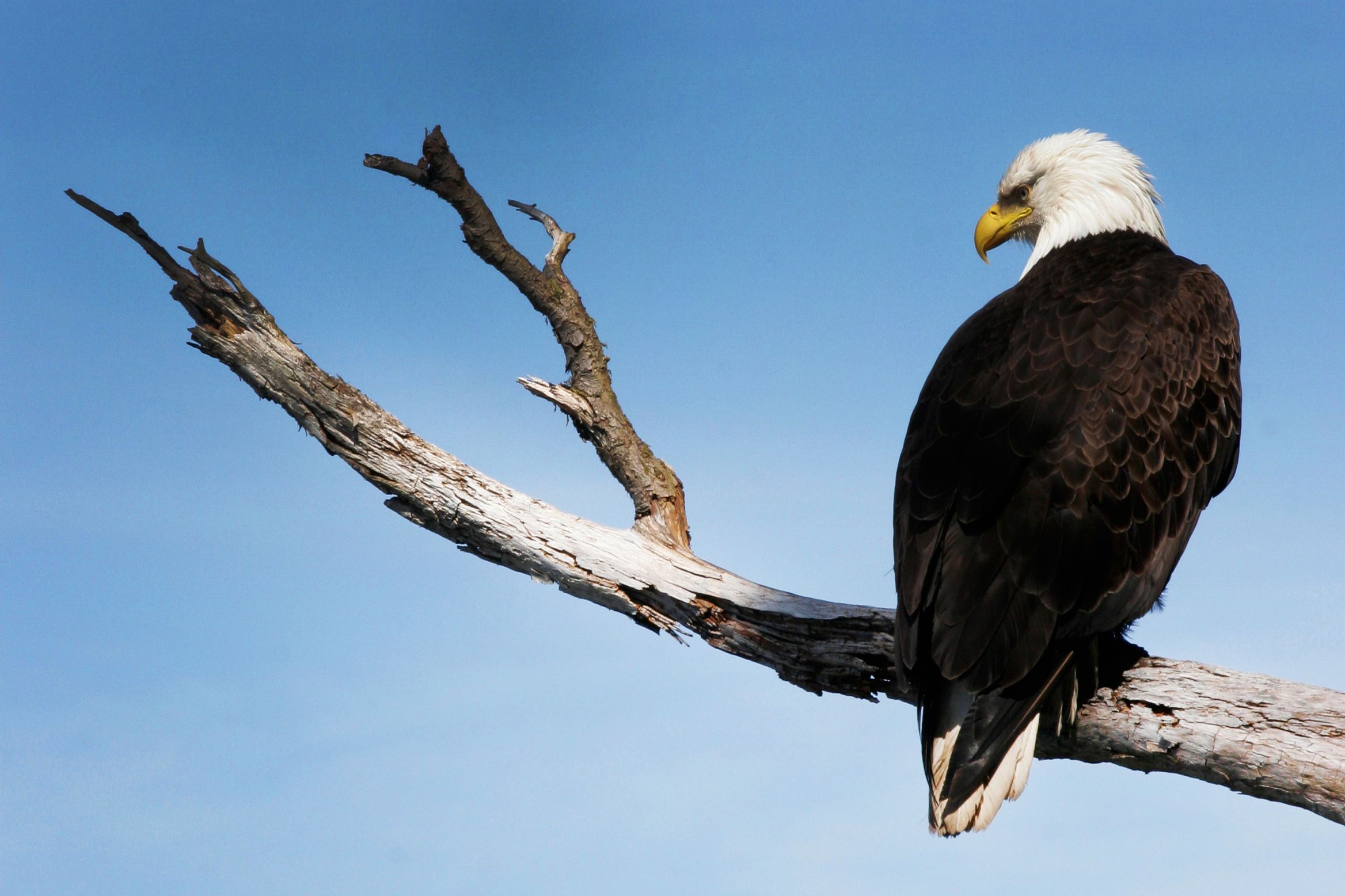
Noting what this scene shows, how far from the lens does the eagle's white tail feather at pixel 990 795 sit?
3676 millimetres

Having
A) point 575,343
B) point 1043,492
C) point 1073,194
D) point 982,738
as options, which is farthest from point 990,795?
point 1073,194

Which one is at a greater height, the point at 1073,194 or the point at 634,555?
the point at 1073,194

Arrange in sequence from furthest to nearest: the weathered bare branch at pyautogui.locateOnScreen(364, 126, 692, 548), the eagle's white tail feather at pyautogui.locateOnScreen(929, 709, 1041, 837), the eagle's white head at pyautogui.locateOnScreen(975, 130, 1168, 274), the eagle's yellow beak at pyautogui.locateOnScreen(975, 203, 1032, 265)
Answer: the eagle's yellow beak at pyautogui.locateOnScreen(975, 203, 1032, 265) → the eagle's white head at pyautogui.locateOnScreen(975, 130, 1168, 274) → the weathered bare branch at pyautogui.locateOnScreen(364, 126, 692, 548) → the eagle's white tail feather at pyautogui.locateOnScreen(929, 709, 1041, 837)

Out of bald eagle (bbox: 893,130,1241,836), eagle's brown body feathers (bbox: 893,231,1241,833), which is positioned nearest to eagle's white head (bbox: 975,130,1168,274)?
bald eagle (bbox: 893,130,1241,836)

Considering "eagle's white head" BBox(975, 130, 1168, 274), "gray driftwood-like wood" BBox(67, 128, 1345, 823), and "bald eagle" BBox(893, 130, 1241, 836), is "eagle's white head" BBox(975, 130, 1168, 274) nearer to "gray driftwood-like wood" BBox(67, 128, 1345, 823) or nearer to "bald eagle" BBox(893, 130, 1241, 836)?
"bald eagle" BBox(893, 130, 1241, 836)

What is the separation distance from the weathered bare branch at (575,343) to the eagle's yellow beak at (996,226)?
2.29 metres

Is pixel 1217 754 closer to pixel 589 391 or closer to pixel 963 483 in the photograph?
pixel 963 483

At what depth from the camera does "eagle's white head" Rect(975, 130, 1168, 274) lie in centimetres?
562

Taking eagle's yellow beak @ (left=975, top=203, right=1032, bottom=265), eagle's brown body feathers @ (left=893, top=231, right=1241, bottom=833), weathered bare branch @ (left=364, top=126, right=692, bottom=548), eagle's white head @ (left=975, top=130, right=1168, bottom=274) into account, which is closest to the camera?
eagle's brown body feathers @ (left=893, top=231, right=1241, bottom=833)

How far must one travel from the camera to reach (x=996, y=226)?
6145mm

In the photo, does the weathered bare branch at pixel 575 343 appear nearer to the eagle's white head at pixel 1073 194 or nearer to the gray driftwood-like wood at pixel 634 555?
the gray driftwood-like wood at pixel 634 555

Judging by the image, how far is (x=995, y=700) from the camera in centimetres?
377

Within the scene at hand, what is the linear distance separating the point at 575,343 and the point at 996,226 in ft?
8.15

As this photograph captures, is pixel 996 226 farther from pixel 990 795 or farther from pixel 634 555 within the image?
pixel 990 795
